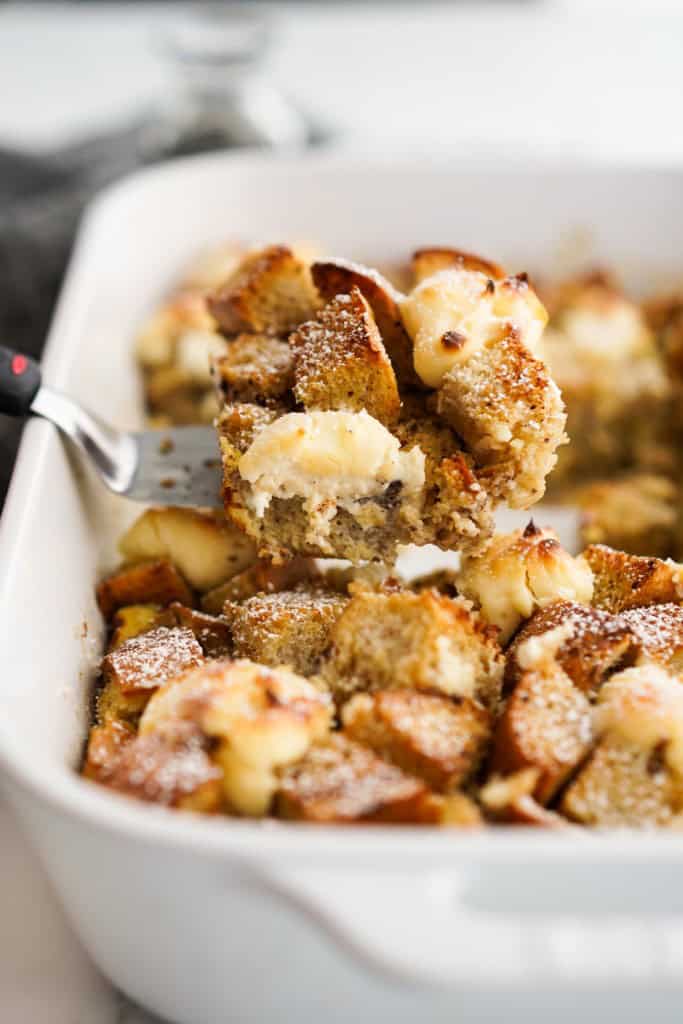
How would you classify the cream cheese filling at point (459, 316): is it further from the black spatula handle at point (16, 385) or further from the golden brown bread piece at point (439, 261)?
the black spatula handle at point (16, 385)

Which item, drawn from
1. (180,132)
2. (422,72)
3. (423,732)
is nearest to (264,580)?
(423,732)

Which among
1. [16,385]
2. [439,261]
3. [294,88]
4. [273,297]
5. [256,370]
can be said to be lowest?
[16,385]

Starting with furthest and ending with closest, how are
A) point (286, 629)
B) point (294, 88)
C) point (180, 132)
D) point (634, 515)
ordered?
1. point (294, 88)
2. point (180, 132)
3. point (634, 515)
4. point (286, 629)

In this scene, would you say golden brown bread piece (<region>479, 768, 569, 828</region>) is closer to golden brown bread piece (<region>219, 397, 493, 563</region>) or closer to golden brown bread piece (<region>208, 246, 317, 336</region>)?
golden brown bread piece (<region>219, 397, 493, 563</region>)

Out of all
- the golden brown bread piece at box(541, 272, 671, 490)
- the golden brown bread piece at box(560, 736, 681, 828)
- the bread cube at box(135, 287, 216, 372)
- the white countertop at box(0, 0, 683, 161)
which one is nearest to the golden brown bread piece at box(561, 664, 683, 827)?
the golden brown bread piece at box(560, 736, 681, 828)

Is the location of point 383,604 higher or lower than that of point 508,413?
lower

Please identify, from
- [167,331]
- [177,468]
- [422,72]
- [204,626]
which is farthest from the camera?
[422,72]

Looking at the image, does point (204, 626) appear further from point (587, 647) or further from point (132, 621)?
point (587, 647)

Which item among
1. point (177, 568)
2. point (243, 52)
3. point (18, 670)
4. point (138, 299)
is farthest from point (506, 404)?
point (243, 52)
